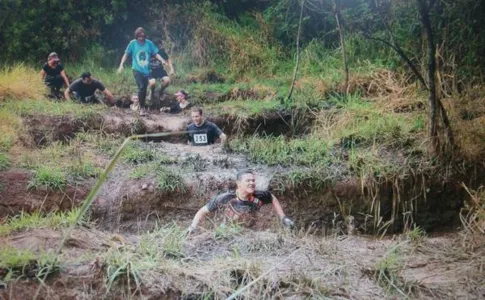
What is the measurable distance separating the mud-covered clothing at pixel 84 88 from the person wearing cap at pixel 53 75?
503mm

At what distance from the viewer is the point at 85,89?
1091 centimetres

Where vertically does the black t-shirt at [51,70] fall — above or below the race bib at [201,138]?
above

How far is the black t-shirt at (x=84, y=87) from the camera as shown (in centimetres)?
1083

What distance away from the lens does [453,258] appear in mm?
5613

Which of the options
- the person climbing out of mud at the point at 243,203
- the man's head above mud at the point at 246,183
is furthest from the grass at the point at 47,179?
the man's head above mud at the point at 246,183

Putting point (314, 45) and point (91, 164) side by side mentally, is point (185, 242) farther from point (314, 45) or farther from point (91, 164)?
point (314, 45)

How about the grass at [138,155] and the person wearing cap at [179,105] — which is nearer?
the grass at [138,155]

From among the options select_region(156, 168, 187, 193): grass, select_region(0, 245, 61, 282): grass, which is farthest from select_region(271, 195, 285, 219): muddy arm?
select_region(0, 245, 61, 282): grass

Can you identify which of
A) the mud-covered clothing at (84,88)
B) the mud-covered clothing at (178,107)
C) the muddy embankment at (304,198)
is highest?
the mud-covered clothing at (84,88)

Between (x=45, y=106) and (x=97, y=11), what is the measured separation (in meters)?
4.59

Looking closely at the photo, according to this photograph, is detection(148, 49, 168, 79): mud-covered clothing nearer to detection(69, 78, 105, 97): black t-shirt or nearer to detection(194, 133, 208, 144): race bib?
detection(69, 78, 105, 97): black t-shirt

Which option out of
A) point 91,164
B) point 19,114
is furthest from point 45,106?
point 91,164

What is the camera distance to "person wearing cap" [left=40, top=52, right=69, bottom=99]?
443 inches

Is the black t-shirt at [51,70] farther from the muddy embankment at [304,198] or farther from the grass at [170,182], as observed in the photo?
the grass at [170,182]
